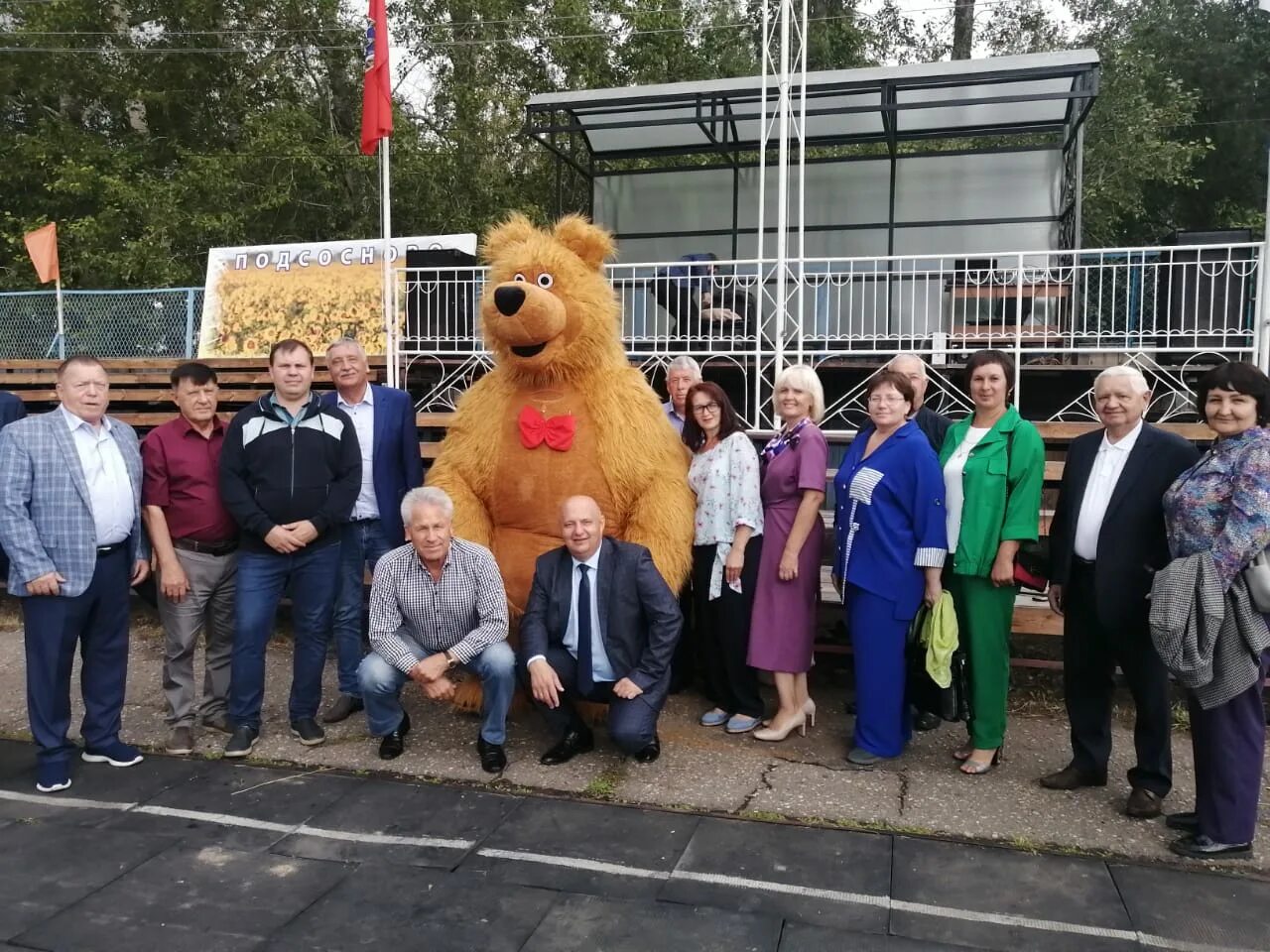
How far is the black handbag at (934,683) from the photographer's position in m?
3.62

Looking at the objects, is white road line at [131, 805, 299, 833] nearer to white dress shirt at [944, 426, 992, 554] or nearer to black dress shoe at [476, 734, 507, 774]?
black dress shoe at [476, 734, 507, 774]

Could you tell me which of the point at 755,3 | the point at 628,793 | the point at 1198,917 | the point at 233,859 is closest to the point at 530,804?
the point at 628,793

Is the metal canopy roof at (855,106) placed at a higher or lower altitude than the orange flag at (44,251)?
higher

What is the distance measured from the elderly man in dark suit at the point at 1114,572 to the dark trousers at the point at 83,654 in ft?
11.8

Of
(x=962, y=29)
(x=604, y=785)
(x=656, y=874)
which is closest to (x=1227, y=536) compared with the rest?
(x=656, y=874)

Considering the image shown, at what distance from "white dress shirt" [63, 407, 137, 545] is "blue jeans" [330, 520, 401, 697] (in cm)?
91

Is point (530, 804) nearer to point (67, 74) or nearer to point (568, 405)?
point (568, 405)

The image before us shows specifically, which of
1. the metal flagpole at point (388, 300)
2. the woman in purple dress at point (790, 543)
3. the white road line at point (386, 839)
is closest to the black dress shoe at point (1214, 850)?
the woman in purple dress at point (790, 543)

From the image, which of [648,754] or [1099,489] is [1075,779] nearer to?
[1099,489]

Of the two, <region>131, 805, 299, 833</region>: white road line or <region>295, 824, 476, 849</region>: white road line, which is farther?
<region>131, 805, 299, 833</region>: white road line

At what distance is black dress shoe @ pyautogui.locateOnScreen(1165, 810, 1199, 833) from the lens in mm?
3104

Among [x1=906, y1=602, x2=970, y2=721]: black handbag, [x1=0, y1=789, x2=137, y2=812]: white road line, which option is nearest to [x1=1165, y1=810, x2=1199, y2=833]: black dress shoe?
[x1=906, y1=602, x2=970, y2=721]: black handbag

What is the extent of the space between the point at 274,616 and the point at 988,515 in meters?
2.86

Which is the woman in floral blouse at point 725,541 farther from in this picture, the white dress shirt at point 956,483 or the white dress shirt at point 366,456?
the white dress shirt at point 366,456
